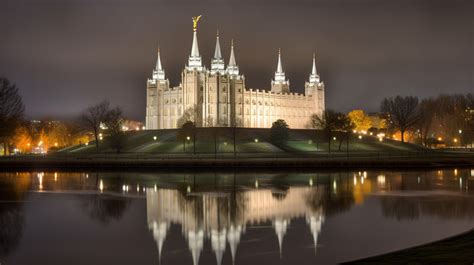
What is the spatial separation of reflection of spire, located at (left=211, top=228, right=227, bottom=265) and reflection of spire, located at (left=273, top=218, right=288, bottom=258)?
1837 mm

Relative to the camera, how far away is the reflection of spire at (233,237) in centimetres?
1725

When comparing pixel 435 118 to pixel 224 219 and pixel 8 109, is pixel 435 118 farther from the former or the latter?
pixel 224 219

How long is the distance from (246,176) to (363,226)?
2280cm

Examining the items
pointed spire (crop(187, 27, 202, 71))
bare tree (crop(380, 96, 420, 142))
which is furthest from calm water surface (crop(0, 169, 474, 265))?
pointed spire (crop(187, 27, 202, 71))

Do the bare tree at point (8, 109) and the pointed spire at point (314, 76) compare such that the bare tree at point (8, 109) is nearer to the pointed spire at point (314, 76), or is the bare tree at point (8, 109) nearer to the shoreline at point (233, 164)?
the shoreline at point (233, 164)

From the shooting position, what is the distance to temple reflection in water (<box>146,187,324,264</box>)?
1897cm

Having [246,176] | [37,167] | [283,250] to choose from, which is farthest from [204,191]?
[37,167]

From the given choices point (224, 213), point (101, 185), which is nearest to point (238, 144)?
point (101, 185)

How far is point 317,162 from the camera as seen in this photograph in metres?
52.6

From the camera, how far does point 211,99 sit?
110 m

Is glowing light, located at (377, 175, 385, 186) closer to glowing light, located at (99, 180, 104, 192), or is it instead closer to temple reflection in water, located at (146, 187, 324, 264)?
temple reflection in water, located at (146, 187, 324, 264)

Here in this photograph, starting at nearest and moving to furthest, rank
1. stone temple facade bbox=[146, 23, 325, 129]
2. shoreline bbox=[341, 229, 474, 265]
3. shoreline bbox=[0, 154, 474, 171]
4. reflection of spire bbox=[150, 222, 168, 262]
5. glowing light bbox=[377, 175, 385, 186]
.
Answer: shoreline bbox=[341, 229, 474, 265], reflection of spire bbox=[150, 222, 168, 262], glowing light bbox=[377, 175, 385, 186], shoreline bbox=[0, 154, 474, 171], stone temple facade bbox=[146, 23, 325, 129]

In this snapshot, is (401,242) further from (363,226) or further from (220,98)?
(220,98)

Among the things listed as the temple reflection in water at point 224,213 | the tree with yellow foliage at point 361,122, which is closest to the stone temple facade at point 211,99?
the tree with yellow foliage at point 361,122
